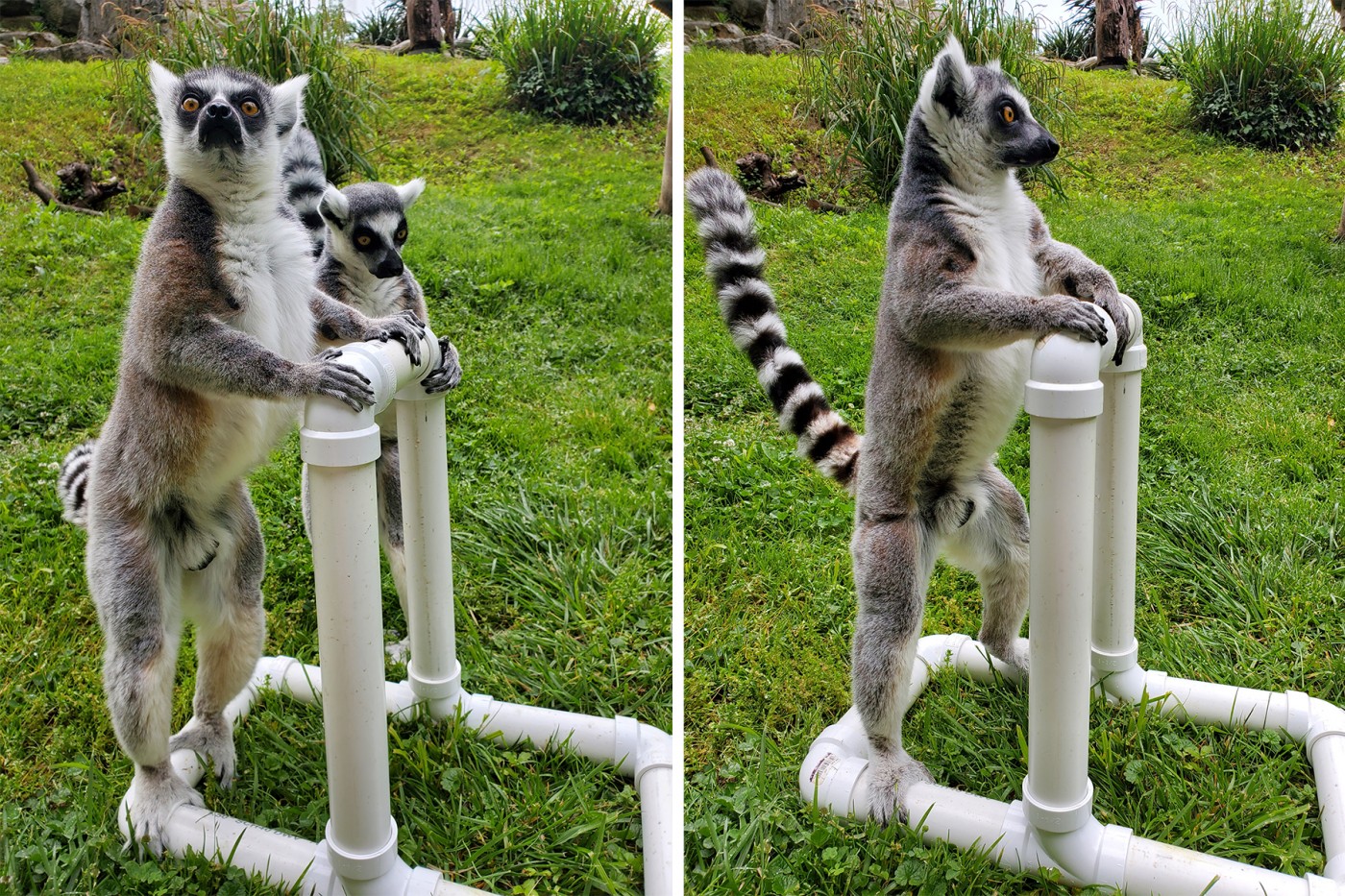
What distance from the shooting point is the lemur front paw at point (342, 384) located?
1.38m

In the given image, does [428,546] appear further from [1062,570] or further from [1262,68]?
[1262,68]

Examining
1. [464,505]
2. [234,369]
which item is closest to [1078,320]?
[234,369]

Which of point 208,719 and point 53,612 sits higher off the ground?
point 53,612

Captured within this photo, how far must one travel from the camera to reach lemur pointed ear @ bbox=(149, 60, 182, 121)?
1.52m

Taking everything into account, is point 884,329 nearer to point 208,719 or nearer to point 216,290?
point 216,290

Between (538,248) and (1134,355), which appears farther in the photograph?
(538,248)

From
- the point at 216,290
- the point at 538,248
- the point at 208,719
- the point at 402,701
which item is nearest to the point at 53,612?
the point at 208,719

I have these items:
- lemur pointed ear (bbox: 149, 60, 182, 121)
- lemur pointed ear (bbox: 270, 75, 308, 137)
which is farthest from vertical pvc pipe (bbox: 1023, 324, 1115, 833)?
lemur pointed ear (bbox: 149, 60, 182, 121)

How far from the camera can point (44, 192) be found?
191 cm

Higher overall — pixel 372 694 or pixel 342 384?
pixel 342 384

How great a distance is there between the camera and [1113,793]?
74.8 inches

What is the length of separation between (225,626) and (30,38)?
1198mm

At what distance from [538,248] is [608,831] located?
6.84 feet

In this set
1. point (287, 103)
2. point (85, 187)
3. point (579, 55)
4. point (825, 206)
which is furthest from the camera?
point (579, 55)
